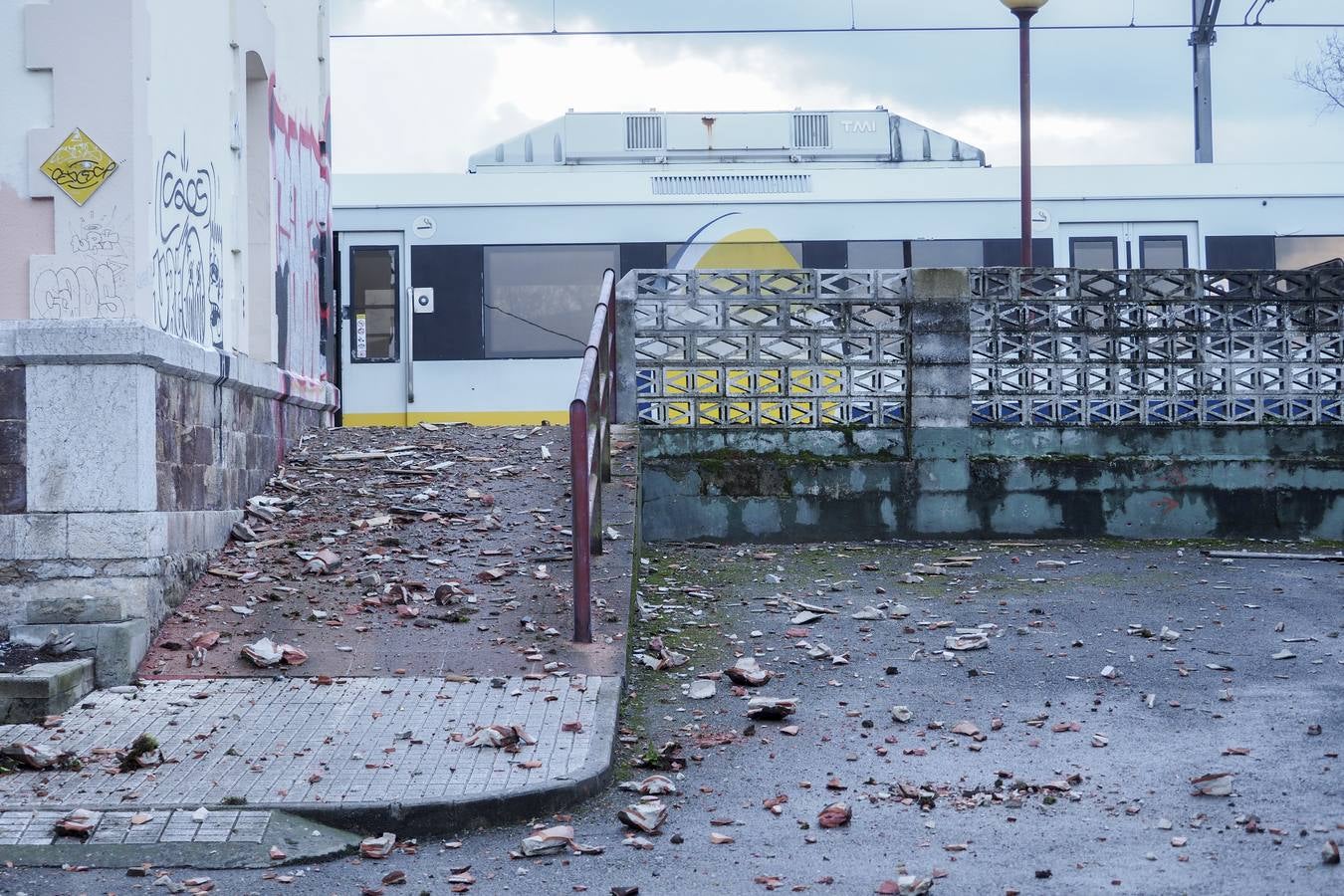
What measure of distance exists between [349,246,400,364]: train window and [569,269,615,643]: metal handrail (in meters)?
5.18

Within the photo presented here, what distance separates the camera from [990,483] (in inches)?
404

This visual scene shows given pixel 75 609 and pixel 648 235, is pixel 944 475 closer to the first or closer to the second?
pixel 648 235

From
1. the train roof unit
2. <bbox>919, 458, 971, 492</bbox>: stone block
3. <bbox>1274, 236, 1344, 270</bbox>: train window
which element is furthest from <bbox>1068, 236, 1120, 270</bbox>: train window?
<bbox>919, 458, 971, 492</bbox>: stone block

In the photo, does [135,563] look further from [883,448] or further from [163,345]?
[883,448]

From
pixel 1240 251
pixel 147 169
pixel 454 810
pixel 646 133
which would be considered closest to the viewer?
pixel 454 810

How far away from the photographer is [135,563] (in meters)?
6.75

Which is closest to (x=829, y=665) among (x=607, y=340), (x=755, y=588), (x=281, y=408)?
(x=755, y=588)

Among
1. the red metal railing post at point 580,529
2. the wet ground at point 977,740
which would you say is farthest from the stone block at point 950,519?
the red metal railing post at point 580,529

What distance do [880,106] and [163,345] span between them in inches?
431

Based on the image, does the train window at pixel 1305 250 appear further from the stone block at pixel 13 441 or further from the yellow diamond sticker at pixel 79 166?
the stone block at pixel 13 441

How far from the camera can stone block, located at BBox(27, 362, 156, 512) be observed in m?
6.65

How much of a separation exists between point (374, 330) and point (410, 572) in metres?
7.48

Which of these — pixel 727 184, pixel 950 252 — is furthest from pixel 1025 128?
pixel 727 184

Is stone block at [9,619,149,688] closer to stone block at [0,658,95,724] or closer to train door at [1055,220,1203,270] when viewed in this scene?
stone block at [0,658,95,724]
